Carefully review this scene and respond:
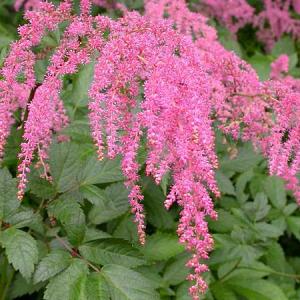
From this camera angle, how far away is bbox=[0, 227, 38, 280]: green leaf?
2039 mm

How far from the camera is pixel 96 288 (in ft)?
6.97

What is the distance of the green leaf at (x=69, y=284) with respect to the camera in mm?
2074

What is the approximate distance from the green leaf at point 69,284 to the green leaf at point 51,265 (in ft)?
0.09

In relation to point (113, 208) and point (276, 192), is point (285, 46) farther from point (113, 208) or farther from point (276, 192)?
point (113, 208)

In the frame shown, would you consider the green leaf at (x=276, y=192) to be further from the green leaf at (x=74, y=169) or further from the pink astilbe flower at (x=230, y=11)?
the pink astilbe flower at (x=230, y=11)

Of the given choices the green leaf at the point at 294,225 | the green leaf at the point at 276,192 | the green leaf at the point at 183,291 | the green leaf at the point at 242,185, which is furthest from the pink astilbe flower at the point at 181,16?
the green leaf at the point at 183,291

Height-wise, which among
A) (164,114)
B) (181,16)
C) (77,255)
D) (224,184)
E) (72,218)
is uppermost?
(164,114)

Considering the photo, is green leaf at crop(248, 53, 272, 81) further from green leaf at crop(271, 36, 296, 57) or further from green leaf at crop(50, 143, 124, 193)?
green leaf at crop(50, 143, 124, 193)

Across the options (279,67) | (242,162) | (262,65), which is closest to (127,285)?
(242,162)

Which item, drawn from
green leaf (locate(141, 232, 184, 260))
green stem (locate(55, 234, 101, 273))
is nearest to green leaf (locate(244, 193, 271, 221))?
green leaf (locate(141, 232, 184, 260))

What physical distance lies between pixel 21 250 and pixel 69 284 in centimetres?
23

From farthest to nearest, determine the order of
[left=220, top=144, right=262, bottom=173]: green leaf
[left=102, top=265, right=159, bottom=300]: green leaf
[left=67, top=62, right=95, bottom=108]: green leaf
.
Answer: [left=220, top=144, right=262, bottom=173]: green leaf, [left=67, top=62, right=95, bottom=108]: green leaf, [left=102, top=265, right=159, bottom=300]: green leaf

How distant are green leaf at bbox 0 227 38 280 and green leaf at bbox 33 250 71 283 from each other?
0.07 m

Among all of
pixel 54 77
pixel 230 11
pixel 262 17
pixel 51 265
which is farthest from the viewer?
pixel 262 17
